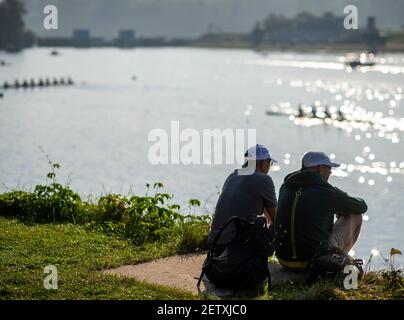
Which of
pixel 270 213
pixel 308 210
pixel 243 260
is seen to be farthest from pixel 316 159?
pixel 243 260

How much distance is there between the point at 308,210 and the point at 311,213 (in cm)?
5

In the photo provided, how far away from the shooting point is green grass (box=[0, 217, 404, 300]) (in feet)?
26.7

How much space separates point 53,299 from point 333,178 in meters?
31.1

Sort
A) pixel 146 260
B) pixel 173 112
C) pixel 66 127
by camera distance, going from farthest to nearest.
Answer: pixel 173 112
pixel 66 127
pixel 146 260

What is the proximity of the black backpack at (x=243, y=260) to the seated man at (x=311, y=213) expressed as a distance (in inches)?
21.7

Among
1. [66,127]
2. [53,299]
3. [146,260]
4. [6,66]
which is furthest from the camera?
[6,66]

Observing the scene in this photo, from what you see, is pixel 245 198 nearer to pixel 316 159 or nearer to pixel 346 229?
pixel 316 159

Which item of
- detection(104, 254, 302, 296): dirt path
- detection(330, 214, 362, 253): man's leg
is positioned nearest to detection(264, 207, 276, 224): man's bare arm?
detection(104, 254, 302, 296): dirt path

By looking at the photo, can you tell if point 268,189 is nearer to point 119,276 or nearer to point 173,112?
point 119,276

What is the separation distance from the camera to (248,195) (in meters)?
9.10

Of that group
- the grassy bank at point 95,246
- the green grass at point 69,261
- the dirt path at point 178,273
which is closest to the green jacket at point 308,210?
the dirt path at point 178,273

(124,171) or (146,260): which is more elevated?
(146,260)

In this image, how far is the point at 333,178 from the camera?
38.0 metres

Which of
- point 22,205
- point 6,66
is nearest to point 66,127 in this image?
point 22,205
